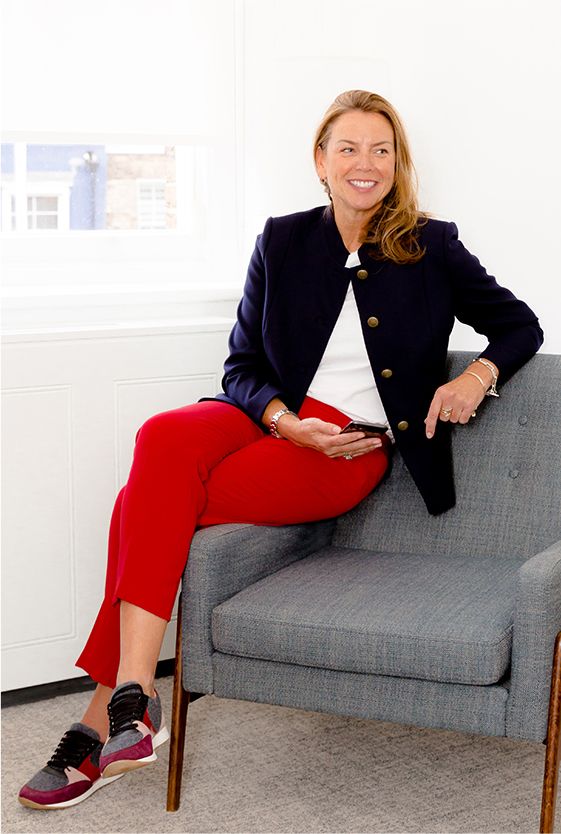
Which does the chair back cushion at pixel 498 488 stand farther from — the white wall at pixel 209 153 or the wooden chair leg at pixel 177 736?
the wooden chair leg at pixel 177 736

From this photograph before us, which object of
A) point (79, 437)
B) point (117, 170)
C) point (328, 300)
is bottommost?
point (79, 437)

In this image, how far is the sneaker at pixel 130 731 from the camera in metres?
1.61

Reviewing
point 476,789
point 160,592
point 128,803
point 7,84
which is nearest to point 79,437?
point 160,592

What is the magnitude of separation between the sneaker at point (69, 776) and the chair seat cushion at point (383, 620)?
38cm

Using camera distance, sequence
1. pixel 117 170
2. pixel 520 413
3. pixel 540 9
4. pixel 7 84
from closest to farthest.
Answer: pixel 520 413
pixel 540 9
pixel 7 84
pixel 117 170

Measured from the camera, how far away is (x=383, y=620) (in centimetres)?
Result: 160

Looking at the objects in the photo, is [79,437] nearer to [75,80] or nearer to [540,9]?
[75,80]

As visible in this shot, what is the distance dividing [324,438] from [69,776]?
32.9 inches

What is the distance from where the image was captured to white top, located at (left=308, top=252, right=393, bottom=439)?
6.63ft

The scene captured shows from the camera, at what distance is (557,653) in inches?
59.7

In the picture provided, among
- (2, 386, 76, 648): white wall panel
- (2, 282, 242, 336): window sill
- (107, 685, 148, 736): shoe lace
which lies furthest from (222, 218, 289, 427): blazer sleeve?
(107, 685, 148, 736): shoe lace

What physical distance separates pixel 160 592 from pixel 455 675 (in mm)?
Answer: 564

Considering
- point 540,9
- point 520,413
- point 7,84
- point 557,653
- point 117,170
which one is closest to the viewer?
point 557,653

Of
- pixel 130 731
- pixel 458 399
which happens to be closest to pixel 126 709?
Result: pixel 130 731
